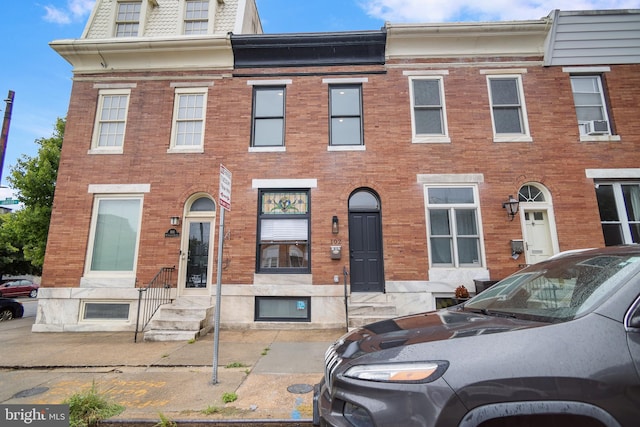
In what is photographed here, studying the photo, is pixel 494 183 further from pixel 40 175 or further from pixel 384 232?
pixel 40 175

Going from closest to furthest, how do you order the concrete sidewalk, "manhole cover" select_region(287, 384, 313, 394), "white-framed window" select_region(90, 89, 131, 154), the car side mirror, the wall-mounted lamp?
the car side mirror
the concrete sidewalk
"manhole cover" select_region(287, 384, 313, 394)
the wall-mounted lamp
"white-framed window" select_region(90, 89, 131, 154)

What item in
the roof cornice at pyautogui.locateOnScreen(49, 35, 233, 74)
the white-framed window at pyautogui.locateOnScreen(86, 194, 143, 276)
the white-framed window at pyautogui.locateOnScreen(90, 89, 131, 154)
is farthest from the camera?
the white-framed window at pyautogui.locateOnScreen(90, 89, 131, 154)

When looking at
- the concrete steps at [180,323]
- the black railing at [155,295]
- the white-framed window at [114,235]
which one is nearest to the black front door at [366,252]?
the concrete steps at [180,323]

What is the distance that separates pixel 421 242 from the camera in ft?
27.9

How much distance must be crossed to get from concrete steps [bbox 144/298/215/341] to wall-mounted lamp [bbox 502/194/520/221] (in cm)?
849

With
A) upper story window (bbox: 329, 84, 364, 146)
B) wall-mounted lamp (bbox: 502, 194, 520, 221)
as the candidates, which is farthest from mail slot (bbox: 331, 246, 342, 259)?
wall-mounted lamp (bbox: 502, 194, 520, 221)

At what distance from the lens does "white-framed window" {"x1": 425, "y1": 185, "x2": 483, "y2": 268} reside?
28.0ft

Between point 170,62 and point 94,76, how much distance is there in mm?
2498

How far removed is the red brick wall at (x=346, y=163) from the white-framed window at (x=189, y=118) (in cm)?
20

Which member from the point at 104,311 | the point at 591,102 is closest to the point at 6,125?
the point at 104,311

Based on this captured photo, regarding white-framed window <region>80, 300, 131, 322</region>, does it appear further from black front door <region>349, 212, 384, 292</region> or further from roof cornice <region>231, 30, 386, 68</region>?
roof cornice <region>231, 30, 386, 68</region>

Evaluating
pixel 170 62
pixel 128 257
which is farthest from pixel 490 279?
pixel 170 62

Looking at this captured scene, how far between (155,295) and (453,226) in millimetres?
8445

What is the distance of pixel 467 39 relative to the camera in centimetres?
931
